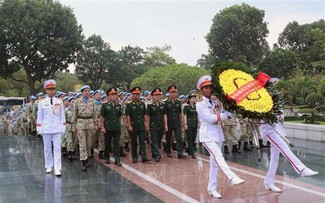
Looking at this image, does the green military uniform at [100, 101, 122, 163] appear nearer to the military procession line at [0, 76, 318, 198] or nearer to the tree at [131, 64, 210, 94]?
the military procession line at [0, 76, 318, 198]

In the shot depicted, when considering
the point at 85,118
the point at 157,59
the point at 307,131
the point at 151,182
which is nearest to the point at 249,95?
the point at 151,182

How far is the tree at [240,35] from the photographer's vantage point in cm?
3869

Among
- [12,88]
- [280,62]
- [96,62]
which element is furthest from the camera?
[12,88]

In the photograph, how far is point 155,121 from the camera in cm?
791

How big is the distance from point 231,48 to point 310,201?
3549 cm

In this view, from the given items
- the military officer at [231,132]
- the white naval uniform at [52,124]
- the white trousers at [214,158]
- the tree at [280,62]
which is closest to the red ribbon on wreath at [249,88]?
the white trousers at [214,158]

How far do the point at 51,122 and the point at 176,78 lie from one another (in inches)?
852

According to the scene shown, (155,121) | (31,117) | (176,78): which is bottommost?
(31,117)

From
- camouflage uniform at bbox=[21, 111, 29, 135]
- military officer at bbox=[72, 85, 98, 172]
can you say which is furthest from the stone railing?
camouflage uniform at bbox=[21, 111, 29, 135]

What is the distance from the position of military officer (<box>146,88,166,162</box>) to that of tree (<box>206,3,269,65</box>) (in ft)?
104

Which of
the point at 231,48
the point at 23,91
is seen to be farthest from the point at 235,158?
the point at 23,91

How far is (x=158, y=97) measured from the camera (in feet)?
26.1

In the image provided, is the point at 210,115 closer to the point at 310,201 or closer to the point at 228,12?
the point at 310,201

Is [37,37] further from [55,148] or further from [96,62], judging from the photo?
[55,148]
